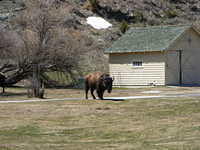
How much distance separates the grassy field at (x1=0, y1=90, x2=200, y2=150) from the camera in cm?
1608

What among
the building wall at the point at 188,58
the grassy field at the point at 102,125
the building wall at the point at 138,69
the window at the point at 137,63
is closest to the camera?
the grassy field at the point at 102,125

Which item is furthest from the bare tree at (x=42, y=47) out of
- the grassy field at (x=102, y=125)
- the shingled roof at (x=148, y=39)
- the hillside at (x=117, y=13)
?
the grassy field at (x=102, y=125)

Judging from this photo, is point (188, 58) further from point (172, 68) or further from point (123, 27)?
point (123, 27)

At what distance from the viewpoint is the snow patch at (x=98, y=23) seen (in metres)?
62.0

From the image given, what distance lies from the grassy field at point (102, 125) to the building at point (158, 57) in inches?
631

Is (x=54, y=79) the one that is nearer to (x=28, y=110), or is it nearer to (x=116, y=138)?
(x=28, y=110)

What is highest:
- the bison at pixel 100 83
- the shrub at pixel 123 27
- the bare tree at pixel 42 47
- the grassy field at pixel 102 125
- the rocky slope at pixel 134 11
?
the rocky slope at pixel 134 11

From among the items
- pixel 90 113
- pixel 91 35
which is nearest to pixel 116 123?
pixel 90 113

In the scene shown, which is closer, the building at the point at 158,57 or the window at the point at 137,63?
the building at the point at 158,57

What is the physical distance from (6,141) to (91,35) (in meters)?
42.5

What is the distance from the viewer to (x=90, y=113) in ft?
77.2

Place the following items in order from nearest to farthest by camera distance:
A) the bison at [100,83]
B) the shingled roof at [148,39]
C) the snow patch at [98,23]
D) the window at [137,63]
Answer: the bison at [100,83], the shingled roof at [148,39], the window at [137,63], the snow patch at [98,23]

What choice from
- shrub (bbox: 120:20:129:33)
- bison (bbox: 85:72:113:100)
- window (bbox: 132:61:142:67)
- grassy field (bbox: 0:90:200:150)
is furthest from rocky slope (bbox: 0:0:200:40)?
grassy field (bbox: 0:90:200:150)

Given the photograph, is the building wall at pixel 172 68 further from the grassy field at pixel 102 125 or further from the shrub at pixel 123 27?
the shrub at pixel 123 27
